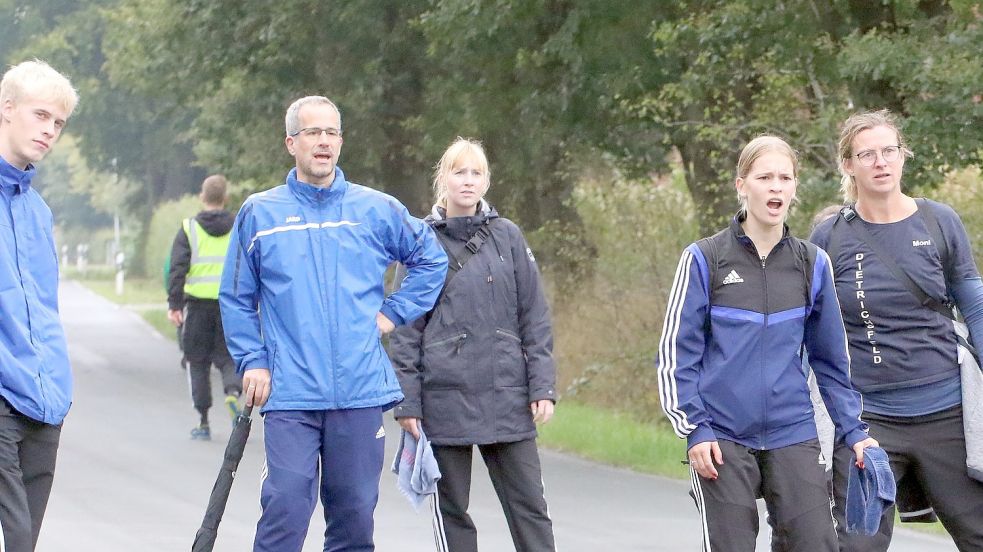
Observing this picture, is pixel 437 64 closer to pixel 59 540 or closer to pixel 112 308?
pixel 59 540

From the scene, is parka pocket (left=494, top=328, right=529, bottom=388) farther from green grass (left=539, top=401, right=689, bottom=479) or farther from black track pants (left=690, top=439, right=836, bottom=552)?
green grass (left=539, top=401, right=689, bottom=479)

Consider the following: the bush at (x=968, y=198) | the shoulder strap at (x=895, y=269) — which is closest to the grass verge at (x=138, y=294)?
the bush at (x=968, y=198)

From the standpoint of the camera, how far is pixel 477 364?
23.8 ft

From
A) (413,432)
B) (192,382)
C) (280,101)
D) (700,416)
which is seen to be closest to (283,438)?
(413,432)

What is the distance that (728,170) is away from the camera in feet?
50.5

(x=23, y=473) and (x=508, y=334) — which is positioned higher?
(x=508, y=334)

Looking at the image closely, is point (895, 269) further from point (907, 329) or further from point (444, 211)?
point (444, 211)

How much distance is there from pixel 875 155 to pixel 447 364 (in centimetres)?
193

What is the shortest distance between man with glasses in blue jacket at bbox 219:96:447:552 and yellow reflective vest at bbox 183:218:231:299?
7499mm

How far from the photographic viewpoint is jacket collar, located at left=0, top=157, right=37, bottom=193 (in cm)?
570

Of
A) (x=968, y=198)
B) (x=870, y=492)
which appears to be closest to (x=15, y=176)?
(x=870, y=492)

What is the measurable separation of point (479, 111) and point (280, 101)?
4598 millimetres

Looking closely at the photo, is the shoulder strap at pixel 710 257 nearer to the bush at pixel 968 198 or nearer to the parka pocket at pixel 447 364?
the parka pocket at pixel 447 364

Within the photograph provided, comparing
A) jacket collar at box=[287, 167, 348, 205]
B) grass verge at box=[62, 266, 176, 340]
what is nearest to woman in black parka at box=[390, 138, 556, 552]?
jacket collar at box=[287, 167, 348, 205]
